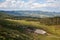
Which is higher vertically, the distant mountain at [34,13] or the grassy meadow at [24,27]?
the distant mountain at [34,13]

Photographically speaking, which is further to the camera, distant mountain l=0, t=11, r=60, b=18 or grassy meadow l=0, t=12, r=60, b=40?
distant mountain l=0, t=11, r=60, b=18

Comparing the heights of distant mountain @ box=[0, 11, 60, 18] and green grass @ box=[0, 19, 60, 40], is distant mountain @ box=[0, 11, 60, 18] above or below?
above

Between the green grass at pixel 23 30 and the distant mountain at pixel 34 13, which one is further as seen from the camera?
the distant mountain at pixel 34 13

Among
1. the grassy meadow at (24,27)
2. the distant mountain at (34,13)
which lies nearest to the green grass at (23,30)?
the grassy meadow at (24,27)

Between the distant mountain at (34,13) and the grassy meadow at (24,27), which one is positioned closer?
the grassy meadow at (24,27)

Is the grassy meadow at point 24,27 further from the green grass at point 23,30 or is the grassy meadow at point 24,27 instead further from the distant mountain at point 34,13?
the distant mountain at point 34,13

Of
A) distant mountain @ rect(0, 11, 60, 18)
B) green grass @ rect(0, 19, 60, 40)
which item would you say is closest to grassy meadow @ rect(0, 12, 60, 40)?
green grass @ rect(0, 19, 60, 40)

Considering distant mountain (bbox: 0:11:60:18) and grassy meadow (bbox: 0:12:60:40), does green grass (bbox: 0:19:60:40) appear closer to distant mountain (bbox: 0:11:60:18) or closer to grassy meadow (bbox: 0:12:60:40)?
grassy meadow (bbox: 0:12:60:40)

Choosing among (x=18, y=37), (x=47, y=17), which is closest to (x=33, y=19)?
(x=47, y=17)

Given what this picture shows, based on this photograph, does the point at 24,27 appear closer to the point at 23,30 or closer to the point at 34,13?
the point at 23,30

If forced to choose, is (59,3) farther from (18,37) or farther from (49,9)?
(18,37)

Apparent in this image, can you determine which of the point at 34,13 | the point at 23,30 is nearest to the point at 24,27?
the point at 23,30
